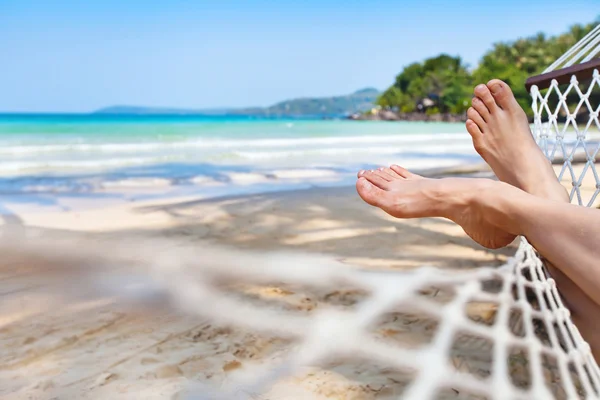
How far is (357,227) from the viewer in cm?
219

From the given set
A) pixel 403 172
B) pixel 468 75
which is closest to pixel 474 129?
pixel 403 172

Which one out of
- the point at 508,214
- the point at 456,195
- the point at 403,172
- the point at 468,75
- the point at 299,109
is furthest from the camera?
the point at 299,109

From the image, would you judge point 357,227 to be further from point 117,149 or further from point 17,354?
point 117,149

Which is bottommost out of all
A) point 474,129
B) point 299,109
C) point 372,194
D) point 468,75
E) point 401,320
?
point 401,320

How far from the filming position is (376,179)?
117cm

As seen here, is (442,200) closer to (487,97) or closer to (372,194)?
(372,194)

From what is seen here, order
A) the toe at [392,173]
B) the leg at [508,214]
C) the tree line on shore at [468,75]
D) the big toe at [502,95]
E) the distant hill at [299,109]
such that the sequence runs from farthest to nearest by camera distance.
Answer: the distant hill at [299,109], the tree line on shore at [468,75], the big toe at [502,95], the toe at [392,173], the leg at [508,214]

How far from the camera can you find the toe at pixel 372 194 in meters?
1.09

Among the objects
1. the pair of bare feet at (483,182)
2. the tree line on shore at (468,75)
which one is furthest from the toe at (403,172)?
the tree line on shore at (468,75)

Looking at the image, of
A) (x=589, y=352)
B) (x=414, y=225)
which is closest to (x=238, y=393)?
(x=589, y=352)

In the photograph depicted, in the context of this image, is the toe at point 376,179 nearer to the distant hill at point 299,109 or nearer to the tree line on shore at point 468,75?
the tree line on shore at point 468,75

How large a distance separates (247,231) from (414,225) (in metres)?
0.74

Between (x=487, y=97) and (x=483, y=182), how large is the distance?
0.53m

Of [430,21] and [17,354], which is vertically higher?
[430,21]
